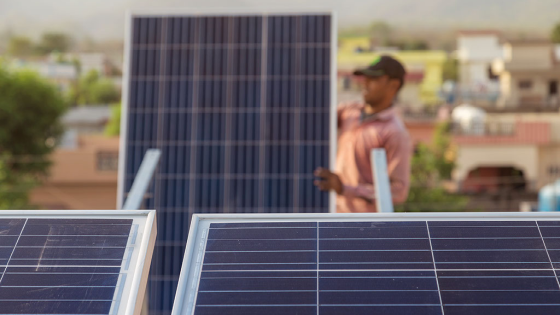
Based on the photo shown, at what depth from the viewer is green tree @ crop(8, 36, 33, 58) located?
429 ft

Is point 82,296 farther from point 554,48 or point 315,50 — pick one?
point 554,48

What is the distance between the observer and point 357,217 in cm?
363

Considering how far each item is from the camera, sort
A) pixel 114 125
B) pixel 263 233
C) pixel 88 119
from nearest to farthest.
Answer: pixel 263 233, pixel 114 125, pixel 88 119

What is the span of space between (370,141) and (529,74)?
56.5 metres

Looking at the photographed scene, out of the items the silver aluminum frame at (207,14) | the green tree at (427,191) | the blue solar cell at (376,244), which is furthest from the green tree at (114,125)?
the blue solar cell at (376,244)

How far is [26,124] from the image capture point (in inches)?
1599

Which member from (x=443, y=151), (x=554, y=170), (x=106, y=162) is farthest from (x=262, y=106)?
(x=554, y=170)

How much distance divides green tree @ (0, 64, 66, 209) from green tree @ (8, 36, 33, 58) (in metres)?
92.7

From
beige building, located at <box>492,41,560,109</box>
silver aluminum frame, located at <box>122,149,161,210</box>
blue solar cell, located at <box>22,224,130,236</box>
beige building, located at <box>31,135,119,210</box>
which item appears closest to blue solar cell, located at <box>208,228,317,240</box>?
blue solar cell, located at <box>22,224,130,236</box>

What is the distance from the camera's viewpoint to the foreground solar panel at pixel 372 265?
315cm

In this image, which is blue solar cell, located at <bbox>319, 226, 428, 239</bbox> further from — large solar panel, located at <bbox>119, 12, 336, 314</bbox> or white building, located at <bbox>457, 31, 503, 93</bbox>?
white building, located at <bbox>457, 31, 503, 93</bbox>

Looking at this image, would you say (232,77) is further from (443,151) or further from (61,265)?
(443,151)

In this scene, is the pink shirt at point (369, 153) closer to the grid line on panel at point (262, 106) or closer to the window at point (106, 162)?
the grid line on panel at point (262, 106)

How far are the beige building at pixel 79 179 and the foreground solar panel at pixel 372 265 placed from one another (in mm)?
41512
